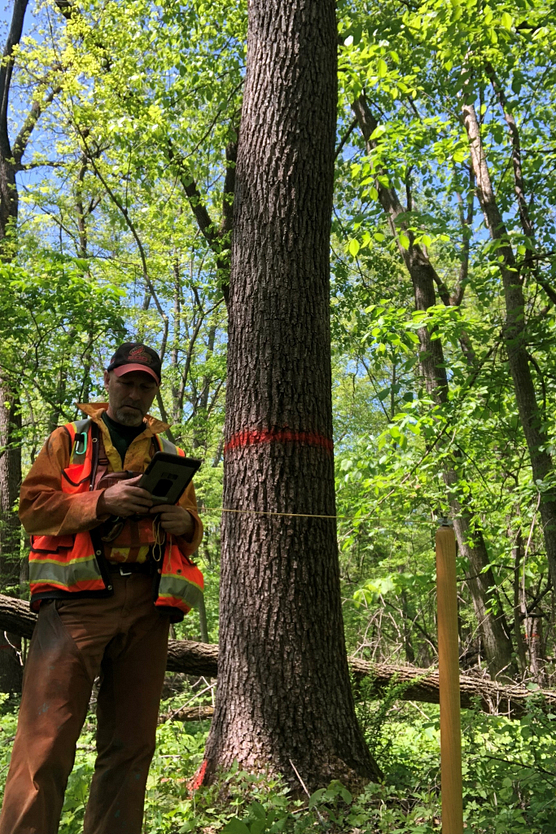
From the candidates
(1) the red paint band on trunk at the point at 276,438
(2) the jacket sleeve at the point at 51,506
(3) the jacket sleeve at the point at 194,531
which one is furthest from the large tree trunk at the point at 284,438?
(2) the jacket sleeve at the point at 51,506

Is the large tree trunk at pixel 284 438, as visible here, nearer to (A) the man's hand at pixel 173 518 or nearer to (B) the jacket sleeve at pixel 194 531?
(B) the jacket sleeve at pixel 194 531

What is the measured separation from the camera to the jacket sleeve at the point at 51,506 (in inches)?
91.7

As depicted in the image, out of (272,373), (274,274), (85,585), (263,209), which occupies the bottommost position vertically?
(85,585)

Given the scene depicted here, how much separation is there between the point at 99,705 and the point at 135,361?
1377 millimetres

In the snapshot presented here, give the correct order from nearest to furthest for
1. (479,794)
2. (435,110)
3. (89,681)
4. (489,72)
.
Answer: (89,681), (479,794), (489,72), (435,110)

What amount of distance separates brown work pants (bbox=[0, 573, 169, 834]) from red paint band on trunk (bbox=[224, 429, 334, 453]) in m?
0.98

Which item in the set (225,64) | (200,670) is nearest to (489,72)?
(225,64)

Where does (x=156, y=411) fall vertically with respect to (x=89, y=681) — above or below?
above

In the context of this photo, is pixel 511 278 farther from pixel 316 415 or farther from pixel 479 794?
pixel 479 794

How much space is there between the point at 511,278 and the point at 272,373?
385 centimetres

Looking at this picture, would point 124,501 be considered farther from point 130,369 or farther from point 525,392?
point 525,392

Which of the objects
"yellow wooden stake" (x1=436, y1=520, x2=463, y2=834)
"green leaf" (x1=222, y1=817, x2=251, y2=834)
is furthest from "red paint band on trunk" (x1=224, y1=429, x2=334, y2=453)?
"green leaf" (x1=222, y1=817, x2=251, y2=834)

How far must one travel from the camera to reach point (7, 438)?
11438mm

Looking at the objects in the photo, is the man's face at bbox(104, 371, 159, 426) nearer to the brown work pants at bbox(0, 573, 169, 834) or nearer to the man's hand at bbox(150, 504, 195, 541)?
the man's hand at bbox(150, 504, 195, 541)
